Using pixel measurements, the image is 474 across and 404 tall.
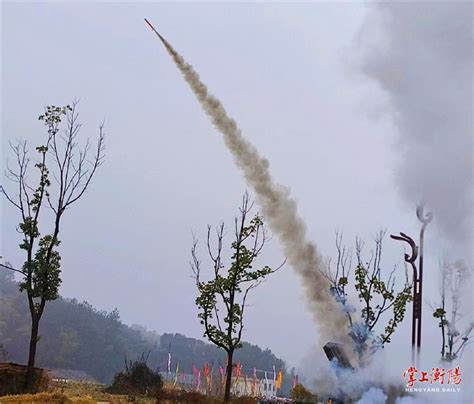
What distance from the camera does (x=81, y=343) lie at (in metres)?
89.2

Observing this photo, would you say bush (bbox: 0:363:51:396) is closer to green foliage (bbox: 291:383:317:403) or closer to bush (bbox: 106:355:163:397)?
bush (bbox: 106:355:163:397)

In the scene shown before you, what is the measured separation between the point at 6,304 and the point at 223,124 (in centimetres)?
7136

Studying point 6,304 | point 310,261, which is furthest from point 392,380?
point 6,304

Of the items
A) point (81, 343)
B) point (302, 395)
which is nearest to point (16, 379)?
point (302, 395)

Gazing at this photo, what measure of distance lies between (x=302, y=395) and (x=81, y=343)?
5784 cm

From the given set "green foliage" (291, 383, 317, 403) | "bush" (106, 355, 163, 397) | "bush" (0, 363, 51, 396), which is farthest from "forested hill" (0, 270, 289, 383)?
"bush" (0, 363, 51, 396)

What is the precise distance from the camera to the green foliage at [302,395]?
35.2 meters

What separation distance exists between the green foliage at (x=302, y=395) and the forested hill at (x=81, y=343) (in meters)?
40.4

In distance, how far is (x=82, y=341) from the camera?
9031 cm

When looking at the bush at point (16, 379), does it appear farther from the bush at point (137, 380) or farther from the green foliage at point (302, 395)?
the green foliage at point (302, 395)

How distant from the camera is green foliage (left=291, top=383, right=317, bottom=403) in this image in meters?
35.2

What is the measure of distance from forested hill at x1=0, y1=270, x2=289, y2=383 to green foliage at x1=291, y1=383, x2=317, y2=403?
132 ft

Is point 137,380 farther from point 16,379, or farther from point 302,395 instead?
point 16,379

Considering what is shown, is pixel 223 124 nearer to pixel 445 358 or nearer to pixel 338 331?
pixel 338 331
